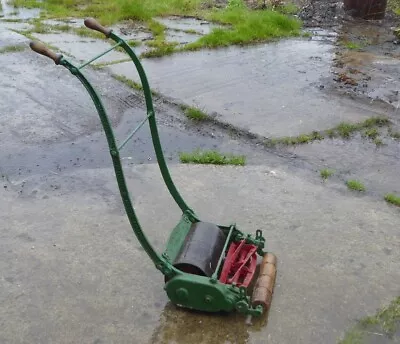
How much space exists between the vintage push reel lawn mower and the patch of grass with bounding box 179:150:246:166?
1567 mm

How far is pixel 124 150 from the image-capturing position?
5.72 metres

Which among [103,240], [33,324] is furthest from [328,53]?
[33,324]

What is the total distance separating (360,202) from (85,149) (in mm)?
2879

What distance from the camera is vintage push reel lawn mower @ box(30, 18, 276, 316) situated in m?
3.25

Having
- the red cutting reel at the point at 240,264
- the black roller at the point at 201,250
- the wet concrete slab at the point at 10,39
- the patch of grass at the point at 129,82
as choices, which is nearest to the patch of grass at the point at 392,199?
the red cutting reel at the point at 240,264

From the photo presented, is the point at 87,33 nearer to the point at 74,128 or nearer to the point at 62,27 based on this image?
the point at 62,27

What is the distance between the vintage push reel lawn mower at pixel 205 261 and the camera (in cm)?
325

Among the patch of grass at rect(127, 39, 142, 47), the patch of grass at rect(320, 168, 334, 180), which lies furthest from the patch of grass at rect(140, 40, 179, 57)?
the patch of grass at rect(320, 168, 334, 180)

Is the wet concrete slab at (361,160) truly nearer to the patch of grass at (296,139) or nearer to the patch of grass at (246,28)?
the patch of grass at (296,139)

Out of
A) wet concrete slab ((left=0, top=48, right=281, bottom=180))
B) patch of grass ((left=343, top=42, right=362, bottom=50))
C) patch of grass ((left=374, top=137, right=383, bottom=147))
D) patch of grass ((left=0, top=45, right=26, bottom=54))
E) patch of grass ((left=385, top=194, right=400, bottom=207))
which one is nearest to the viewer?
patch of grass ((left=385, top=194, right=400, bottom=207))

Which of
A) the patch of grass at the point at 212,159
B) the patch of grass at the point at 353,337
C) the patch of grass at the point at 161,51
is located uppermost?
the patch of grass at the point at 161,51

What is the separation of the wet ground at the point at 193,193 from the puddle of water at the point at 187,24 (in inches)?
76.9

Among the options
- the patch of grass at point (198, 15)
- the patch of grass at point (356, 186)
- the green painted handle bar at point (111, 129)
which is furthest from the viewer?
the patch of grass at point (198, 15)

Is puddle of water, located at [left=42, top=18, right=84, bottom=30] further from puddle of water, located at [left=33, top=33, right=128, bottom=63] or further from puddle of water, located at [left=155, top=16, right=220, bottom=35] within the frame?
puddle of water, located at [left=155, top=16, right=220, bottom=35]
